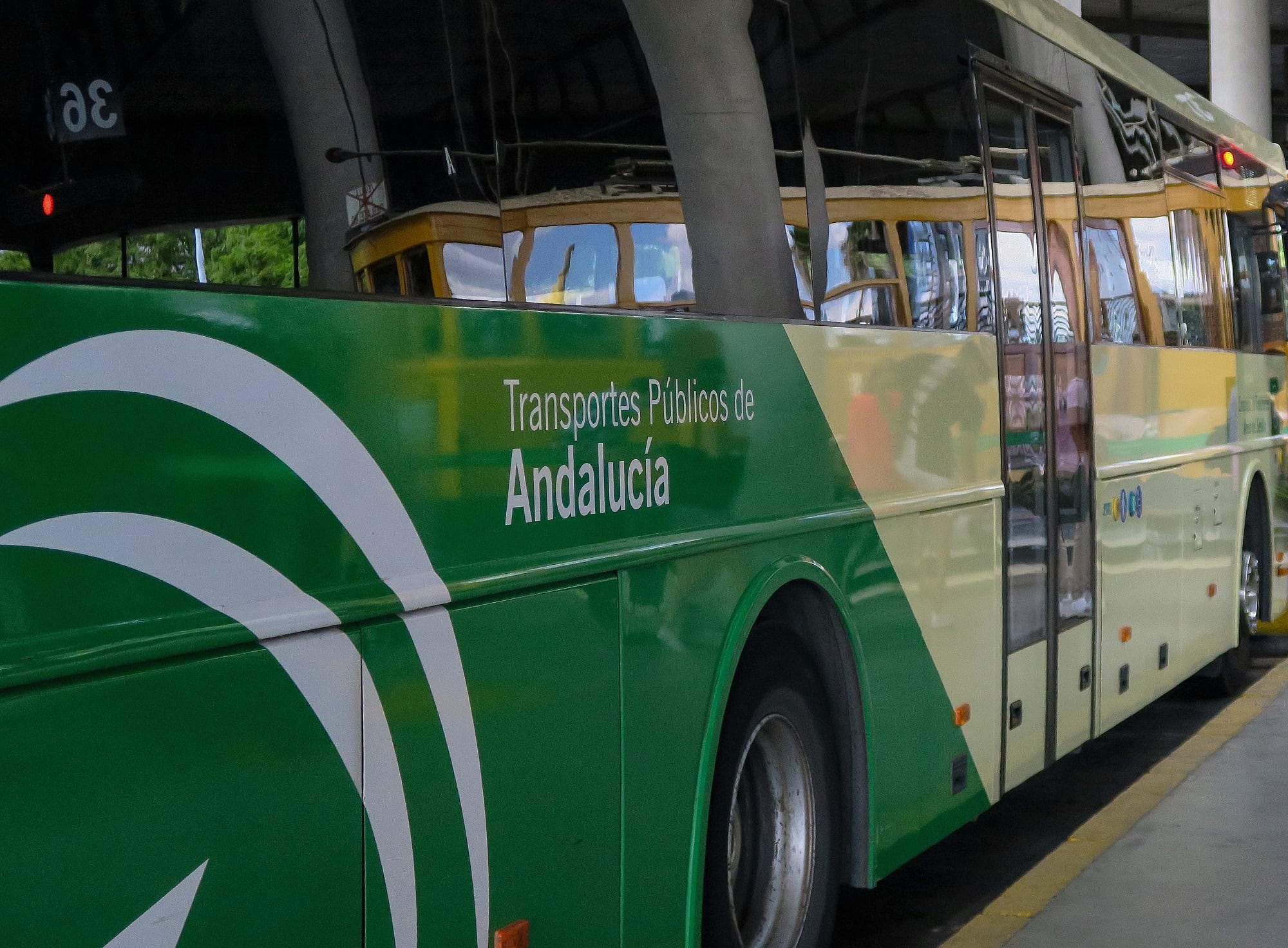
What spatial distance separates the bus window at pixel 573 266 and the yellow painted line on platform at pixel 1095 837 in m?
2.64

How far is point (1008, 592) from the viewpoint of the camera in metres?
5.16

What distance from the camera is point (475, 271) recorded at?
2748 millimetres

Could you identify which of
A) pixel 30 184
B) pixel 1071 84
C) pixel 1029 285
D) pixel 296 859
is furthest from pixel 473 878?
pixel 1071 84

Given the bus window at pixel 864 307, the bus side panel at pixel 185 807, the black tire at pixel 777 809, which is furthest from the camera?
the bus window at pixel 864 307

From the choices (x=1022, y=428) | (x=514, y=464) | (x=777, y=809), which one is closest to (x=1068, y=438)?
(x=1022, y=428)

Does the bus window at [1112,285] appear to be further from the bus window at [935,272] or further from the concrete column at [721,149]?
the concrete column at [721,149]

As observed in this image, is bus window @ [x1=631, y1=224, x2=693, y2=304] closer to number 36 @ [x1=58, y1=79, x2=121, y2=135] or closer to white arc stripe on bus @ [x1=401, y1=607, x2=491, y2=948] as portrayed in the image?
white arc stripe on bus @ [x1=401, y1=607, x2=491, y2=948]

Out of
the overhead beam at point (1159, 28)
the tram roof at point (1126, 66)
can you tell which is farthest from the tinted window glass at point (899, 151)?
the overhead beam at point (1159, 28)

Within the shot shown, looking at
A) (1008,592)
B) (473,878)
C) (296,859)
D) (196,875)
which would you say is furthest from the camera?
(1008,592)

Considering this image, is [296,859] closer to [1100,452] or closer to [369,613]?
[369,613]

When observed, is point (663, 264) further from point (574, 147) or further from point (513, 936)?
point (513, 936)

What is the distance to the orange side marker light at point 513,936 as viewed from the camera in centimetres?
272

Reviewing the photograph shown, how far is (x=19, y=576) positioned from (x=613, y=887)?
1608mm

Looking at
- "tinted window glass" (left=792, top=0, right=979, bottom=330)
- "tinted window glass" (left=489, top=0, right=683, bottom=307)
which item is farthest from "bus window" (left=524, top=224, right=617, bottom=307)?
"tinted window glass" (left=792, top=0, right=979, bottom=330)
